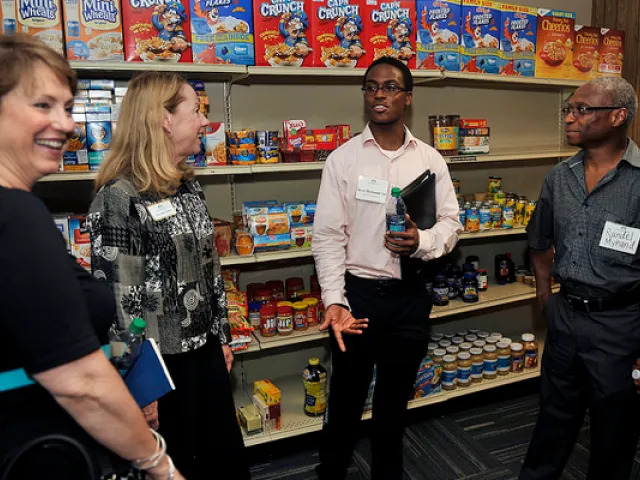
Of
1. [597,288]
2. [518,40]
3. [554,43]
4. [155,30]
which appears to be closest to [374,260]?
[597,288]

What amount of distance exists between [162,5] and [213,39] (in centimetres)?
28

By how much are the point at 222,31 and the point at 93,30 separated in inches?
23.6

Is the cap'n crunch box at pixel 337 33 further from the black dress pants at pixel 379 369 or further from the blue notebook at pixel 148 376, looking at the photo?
the blue notebook at pixel 148 376

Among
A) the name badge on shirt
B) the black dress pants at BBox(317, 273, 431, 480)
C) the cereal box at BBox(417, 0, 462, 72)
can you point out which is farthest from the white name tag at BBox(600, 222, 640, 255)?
the cereal box at BBox(417, 0, 462, 72)

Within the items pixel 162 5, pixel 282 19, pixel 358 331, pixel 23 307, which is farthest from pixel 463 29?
pixel 23 307

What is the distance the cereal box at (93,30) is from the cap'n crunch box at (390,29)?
130 cm

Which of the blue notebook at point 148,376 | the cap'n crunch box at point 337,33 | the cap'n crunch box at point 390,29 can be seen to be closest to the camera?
the blue notebook at point 148,376

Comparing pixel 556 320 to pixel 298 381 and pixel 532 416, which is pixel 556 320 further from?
pixel 298 381

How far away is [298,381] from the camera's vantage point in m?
3.46

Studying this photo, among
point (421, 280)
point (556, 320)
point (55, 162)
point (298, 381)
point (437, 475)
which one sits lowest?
point (437, 475)

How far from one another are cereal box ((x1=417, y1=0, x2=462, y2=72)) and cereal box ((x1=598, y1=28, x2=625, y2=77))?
1.26m

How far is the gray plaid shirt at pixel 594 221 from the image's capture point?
2.21 metres

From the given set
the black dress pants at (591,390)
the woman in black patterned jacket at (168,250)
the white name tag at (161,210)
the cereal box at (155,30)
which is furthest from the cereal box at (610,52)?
the white name tag at (161,210)

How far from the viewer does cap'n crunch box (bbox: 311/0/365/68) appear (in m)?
2.83
